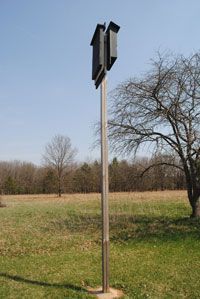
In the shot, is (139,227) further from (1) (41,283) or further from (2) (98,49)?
(2) (98,49)

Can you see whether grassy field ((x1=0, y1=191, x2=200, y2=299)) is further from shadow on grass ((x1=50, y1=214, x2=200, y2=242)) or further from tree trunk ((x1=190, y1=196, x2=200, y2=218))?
tree trunk ((x1=190, y1=196, x2=200, y2=218))

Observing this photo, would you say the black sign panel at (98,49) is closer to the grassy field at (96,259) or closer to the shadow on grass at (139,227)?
the grassy field at (96,259)

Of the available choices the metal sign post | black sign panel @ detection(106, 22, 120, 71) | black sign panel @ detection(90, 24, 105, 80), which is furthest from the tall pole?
black sign panel @ detection(106, 22, 120, 71)

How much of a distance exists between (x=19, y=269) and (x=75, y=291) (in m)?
2.22

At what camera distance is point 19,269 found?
323 inches

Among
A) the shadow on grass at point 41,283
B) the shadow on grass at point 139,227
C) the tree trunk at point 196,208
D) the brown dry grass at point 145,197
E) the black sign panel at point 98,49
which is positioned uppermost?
the black sign panel at point 98,49

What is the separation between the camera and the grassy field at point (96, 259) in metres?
6.63

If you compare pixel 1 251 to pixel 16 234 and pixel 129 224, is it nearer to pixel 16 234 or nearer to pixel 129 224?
pixel 16 234

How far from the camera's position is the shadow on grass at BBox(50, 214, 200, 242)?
39.7ft

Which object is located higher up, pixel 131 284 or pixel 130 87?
pixel 130 87

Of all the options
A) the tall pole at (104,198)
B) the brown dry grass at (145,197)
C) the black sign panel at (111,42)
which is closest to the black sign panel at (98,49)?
the black sign panel at (111,42)

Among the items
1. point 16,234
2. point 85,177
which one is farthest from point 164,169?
point 85,177

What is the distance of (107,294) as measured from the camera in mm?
6266

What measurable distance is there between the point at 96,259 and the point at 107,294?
2.79 metres
